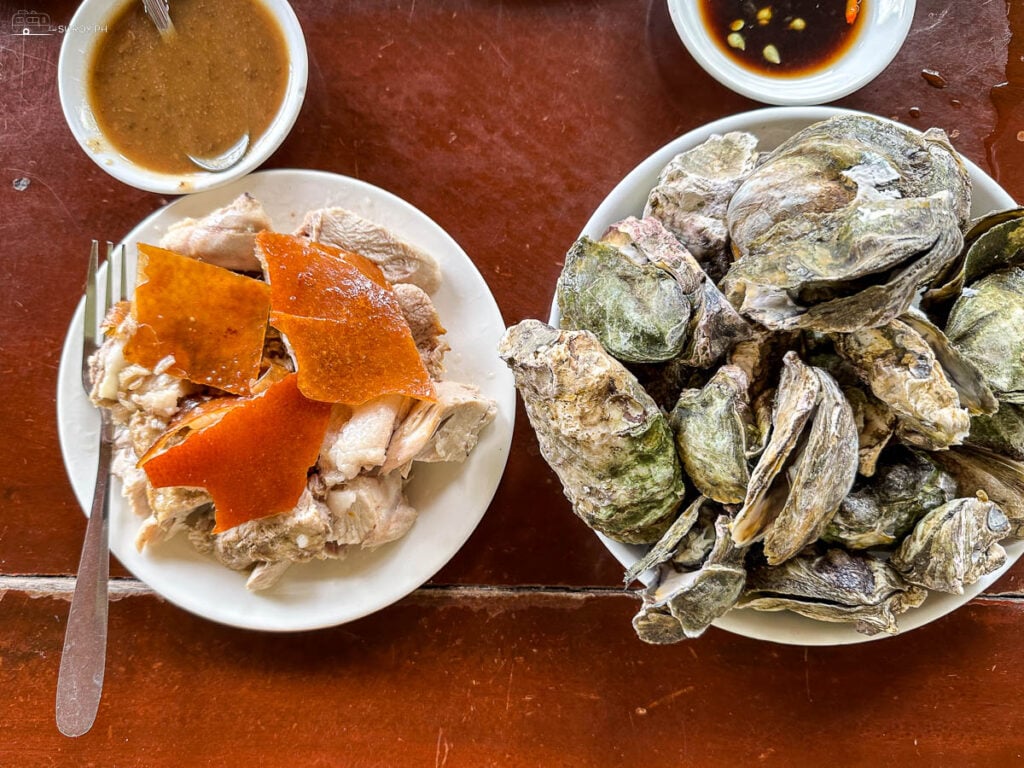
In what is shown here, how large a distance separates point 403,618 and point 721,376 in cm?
59

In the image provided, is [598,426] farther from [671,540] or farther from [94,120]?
[94,120]

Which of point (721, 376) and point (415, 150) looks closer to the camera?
point (721, 376)

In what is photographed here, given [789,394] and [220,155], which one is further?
[220,155]

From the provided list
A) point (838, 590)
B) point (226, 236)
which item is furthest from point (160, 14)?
point (838, 590)

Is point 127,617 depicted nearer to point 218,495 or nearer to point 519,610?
point 218,495

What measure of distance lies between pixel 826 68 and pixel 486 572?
31.4 inches

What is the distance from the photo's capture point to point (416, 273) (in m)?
0.97

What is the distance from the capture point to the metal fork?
0.98 metres

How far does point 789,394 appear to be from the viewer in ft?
2.42

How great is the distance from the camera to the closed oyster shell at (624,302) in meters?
0.77

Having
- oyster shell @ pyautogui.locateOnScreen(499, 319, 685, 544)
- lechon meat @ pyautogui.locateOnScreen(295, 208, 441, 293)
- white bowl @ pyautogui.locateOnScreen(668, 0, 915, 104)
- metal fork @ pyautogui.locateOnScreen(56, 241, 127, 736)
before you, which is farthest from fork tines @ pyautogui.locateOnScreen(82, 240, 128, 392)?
white bowl @ pyautogui.locateOnScreen(668, 0, 915, 104)

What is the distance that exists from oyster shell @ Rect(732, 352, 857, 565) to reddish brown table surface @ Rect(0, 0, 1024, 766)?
393mm

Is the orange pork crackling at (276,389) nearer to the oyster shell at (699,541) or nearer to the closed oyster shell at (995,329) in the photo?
the oyster shell at (699,541)

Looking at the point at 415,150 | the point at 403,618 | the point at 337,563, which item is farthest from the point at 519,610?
the point at 415,150
